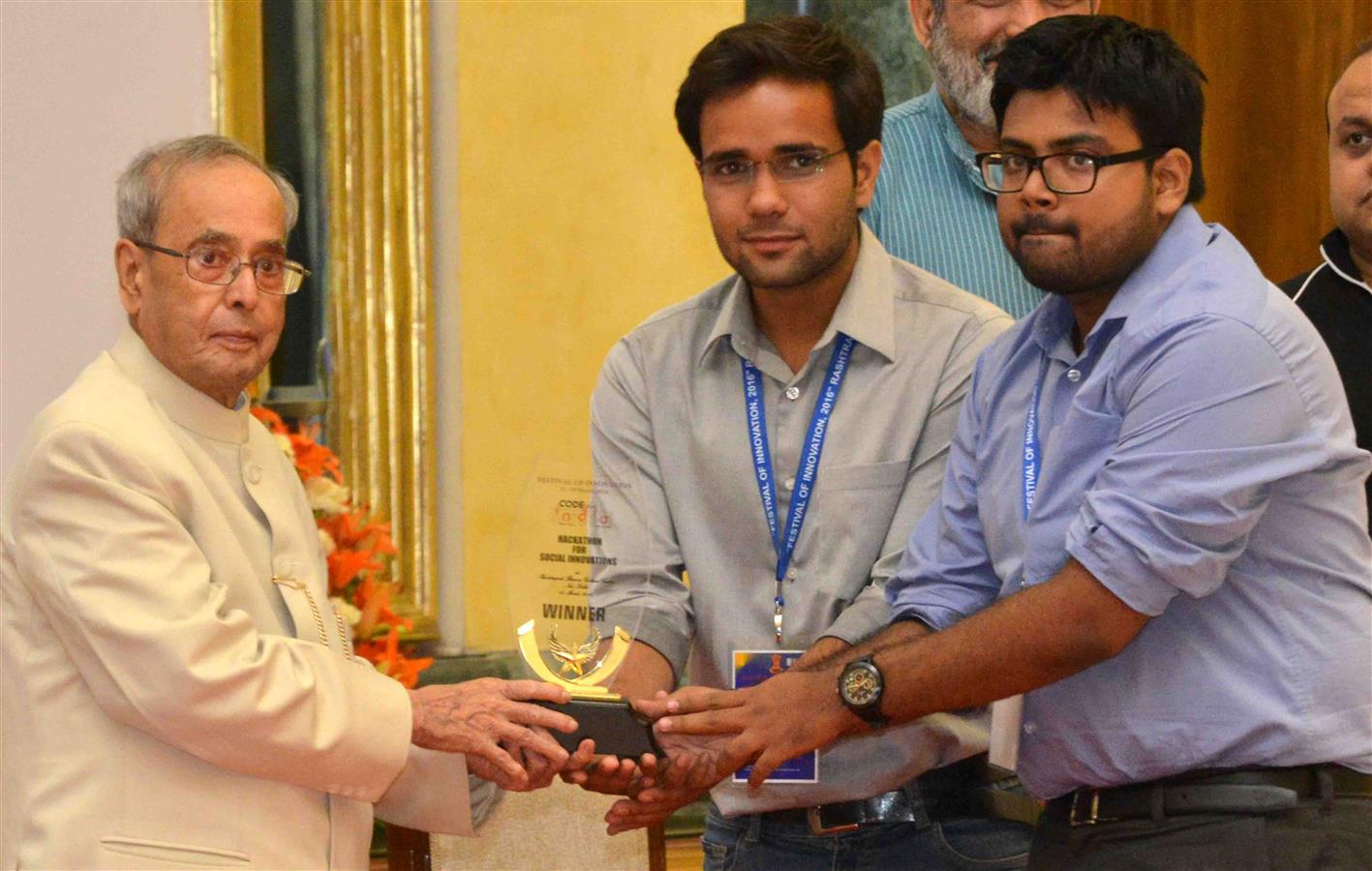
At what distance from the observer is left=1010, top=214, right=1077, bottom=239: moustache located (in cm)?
239

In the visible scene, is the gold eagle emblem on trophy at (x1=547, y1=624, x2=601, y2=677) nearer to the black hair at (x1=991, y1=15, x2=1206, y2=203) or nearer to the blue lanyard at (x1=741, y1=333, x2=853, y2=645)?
the blue lanyard at (x1=741, y1=333, x2=853, y2=645)

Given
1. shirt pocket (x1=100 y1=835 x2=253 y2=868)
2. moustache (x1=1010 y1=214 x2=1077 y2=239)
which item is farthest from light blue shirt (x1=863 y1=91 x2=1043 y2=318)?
shirt pocket (x1=100 y1=835 x2=253 y2=868)

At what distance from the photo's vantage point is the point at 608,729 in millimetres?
2674

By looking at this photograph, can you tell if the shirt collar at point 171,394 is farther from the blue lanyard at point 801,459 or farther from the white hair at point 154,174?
the blue lanyard at point 801,459

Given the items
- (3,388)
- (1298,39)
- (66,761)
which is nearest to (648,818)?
(66,761)

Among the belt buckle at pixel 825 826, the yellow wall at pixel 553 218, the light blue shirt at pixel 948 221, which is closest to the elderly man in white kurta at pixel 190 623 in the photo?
the belt buckle at pixel 825 826

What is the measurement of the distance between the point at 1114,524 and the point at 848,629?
0.60 m

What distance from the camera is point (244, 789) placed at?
2332 mm

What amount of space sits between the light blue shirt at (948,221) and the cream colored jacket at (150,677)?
158 centimetres

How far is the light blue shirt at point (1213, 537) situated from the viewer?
2152 millimetres

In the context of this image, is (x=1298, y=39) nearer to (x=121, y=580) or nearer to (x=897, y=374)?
(x=897, y=374)

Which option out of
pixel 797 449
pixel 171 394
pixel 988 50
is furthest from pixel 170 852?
pixel 988 50

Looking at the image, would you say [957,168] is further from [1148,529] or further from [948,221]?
[1148,529]

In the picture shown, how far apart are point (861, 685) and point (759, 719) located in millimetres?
210
